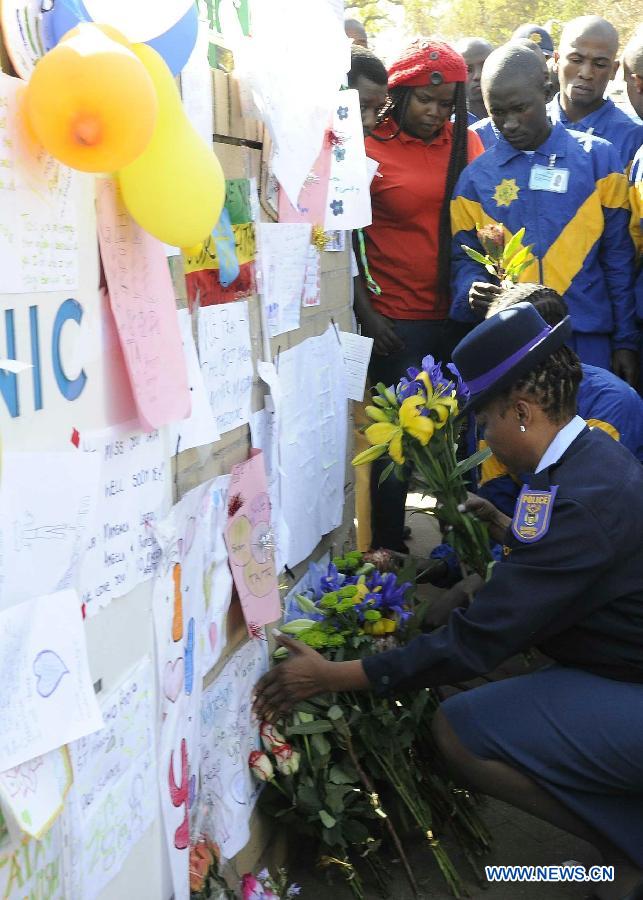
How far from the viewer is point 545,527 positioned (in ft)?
8.36

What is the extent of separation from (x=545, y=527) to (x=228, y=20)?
1328mm

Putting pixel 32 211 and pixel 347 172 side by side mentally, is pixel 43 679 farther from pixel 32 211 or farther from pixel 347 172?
pixel 347 172

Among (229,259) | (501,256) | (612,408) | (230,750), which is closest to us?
(229,259)

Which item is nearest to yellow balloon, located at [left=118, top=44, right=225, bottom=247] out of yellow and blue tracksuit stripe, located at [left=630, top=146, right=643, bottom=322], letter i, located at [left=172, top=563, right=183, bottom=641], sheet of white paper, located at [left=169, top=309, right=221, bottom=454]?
sheet of white paper, located at [left=169, top=309, right=221, bottom=454]

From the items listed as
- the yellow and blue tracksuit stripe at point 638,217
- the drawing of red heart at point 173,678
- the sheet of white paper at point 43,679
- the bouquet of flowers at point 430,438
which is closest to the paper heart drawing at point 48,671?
the sheet of white paper at point 43,679

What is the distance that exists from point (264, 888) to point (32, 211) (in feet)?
5.43

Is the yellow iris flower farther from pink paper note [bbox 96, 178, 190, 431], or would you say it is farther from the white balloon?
the white balloon

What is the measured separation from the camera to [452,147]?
4395 mm

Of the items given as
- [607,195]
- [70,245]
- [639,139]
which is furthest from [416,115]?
[70,245]

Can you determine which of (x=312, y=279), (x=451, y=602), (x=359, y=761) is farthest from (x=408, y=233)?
(x=359, y=761)

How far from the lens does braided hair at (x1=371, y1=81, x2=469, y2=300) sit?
4246 mm

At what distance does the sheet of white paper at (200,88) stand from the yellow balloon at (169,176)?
1.52 feet

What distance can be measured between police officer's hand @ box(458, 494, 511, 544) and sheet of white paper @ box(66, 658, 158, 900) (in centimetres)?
154

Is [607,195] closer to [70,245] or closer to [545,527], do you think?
[545,527]
